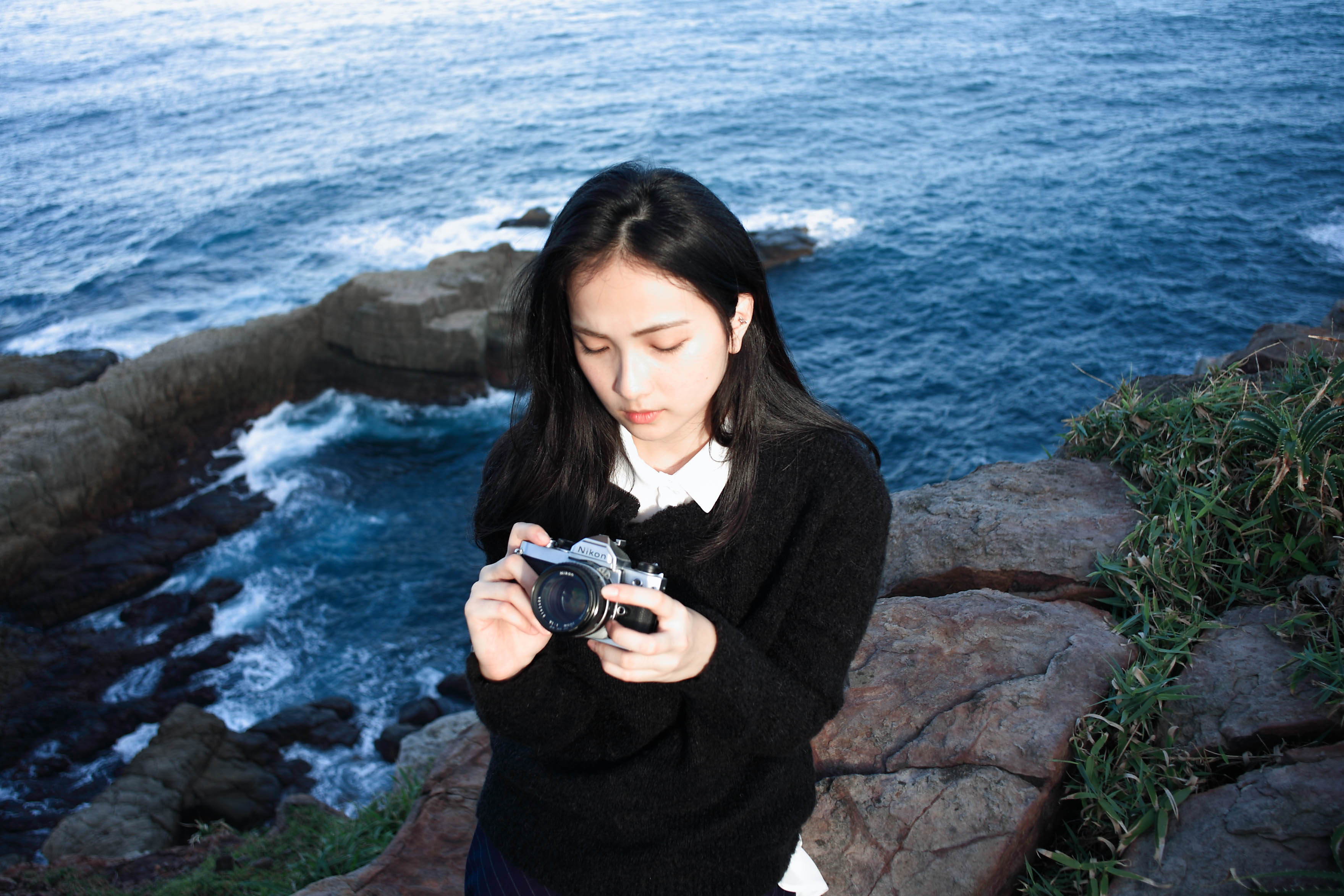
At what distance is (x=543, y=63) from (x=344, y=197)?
16.1m

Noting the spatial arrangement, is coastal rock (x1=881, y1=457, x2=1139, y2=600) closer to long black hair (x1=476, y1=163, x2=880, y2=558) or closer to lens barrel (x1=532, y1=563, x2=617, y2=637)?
long black hair (x1=476, y1=163, x2=880, y2=558)

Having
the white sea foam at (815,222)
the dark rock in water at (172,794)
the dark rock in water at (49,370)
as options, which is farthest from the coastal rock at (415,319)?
the dark rock in water at (172,794)

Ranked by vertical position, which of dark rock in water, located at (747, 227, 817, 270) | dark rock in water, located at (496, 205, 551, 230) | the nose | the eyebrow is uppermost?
the eyebrow

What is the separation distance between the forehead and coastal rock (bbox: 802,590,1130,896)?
5.97ft

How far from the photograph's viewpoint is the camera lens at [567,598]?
1848 mm

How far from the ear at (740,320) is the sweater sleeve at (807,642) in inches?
19.8

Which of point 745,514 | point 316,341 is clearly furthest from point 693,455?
point 316,341

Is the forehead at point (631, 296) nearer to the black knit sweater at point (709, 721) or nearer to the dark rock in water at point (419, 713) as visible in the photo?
the black knit sweater at point (709, 721)

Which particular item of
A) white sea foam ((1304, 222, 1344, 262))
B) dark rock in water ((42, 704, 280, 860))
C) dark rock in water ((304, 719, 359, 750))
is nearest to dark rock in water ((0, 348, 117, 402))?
dark rock in water ((42, 704, 280, 860))

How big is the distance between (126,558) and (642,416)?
558 inches

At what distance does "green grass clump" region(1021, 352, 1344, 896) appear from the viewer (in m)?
2.56

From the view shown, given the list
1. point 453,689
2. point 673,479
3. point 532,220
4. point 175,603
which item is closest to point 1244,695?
point 673,479

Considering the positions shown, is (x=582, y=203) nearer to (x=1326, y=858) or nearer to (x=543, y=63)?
(x=1326, y=858)

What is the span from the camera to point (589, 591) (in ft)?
6.11
